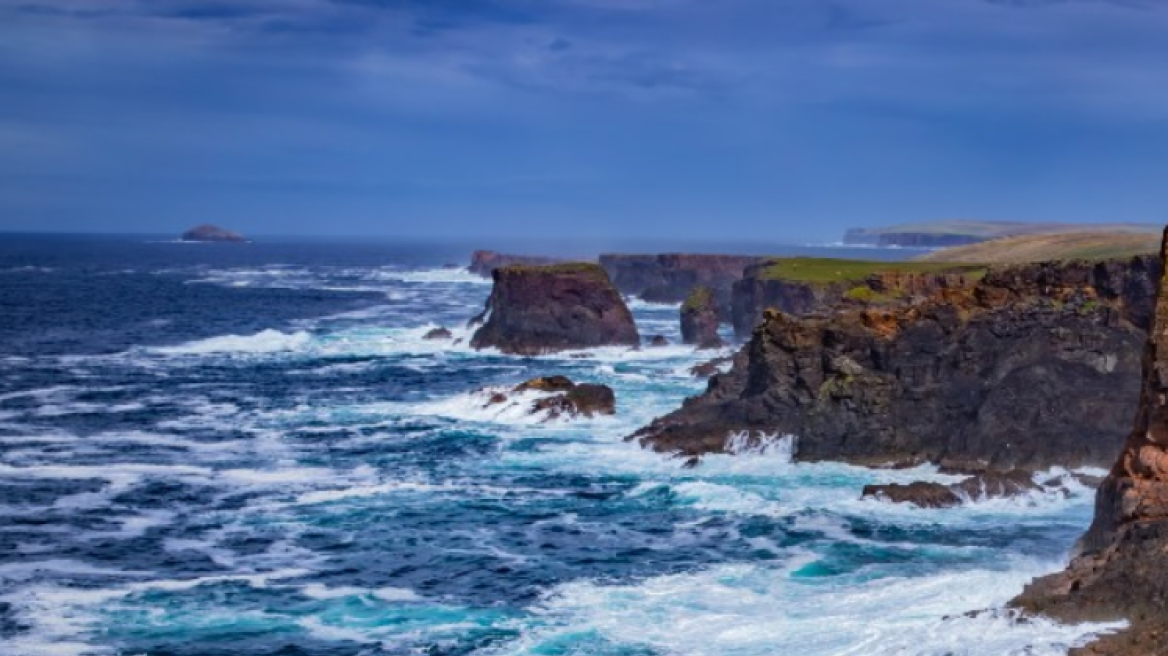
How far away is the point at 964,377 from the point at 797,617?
75.8 feet

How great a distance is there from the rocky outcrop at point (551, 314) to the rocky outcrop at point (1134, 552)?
70464 mm

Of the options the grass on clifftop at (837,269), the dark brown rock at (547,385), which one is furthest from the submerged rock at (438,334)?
the dark brown rock at (547,385)

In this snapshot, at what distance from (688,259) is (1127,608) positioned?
13884 cm

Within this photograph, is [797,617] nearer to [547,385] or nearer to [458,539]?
[458,539]

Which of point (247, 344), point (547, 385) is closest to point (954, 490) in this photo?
point (547, 385)

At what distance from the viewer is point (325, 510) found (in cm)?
4884

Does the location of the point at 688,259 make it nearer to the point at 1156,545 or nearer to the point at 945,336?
the point at 945,336

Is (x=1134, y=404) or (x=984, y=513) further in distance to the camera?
(x=1134, y=404)

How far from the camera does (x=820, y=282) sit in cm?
10075

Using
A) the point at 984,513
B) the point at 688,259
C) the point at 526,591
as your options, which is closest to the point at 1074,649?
the point at 526,591

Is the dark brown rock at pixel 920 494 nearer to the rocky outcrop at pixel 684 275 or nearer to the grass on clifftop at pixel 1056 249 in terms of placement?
the grass on clifftop at pixel 1056 249

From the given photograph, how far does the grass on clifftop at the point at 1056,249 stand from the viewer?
9950 centimetres

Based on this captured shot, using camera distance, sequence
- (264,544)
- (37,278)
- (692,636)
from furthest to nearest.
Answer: (37,278) → (264,544) → (692,636)

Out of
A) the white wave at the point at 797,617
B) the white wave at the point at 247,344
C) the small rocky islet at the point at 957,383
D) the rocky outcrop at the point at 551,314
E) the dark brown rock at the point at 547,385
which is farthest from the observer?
the white wave at the point at 247,344
